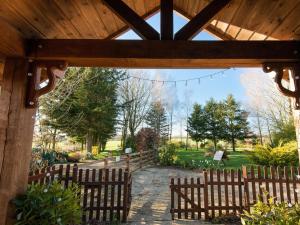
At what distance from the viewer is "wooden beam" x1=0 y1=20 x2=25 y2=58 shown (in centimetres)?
198

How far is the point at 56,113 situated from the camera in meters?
14.3

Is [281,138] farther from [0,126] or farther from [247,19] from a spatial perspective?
[0,126]

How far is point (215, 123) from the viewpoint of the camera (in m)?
22.9

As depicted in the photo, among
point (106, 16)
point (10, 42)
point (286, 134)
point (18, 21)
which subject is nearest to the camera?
point (10, 42)

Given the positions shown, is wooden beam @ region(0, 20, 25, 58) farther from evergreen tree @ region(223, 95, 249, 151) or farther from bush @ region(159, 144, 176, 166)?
evergreen tree @ region(223, 95, 249, 151)

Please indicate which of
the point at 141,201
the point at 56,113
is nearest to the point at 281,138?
the point at 141,201

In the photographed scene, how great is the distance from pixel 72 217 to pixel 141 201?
3200 mm

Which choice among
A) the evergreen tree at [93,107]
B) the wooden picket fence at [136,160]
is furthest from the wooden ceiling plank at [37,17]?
the evergreen tree at [93,107]

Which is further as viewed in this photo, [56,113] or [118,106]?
Result: [118,106]

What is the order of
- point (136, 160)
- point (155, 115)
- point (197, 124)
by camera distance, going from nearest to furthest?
point (136, 160)
point (155, 115)
point (197, 124)

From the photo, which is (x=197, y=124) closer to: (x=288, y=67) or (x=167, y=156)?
(x=167, y=156)

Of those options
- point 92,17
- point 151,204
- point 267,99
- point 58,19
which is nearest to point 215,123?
point 267,99

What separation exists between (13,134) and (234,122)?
2292cm

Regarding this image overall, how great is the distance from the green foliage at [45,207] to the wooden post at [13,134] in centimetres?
9
